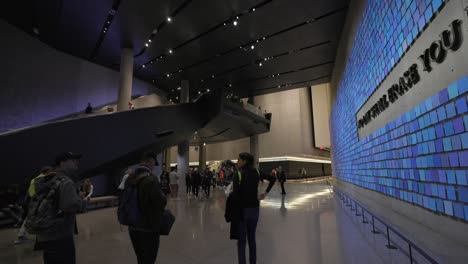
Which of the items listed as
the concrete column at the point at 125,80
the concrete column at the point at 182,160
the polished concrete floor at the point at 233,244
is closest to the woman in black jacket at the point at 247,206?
the polished concrete floor at the point at 233,244

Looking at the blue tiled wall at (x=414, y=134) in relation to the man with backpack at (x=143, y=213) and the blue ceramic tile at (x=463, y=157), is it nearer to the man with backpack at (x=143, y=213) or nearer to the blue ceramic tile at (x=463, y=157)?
the blue ceramic tile at (x=463, y=157)

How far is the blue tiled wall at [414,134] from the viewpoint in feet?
8.23

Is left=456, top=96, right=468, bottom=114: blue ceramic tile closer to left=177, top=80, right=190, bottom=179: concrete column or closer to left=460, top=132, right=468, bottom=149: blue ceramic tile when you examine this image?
left=460, top=132, right=468, bottom=149: blue ceramic tile

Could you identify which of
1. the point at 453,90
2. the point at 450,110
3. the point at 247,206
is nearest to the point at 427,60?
the point at 453,90

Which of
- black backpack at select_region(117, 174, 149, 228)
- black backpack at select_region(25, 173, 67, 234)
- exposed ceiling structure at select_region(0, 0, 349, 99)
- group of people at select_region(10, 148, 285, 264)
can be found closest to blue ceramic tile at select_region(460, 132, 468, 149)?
group of people at select_region(10, 148, 285, 264)

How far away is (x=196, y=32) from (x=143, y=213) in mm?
11951

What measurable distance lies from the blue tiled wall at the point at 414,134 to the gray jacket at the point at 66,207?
375 cm

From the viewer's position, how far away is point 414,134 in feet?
11.6

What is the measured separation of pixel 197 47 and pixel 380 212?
12392 mm

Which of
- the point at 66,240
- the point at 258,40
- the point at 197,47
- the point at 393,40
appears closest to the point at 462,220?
the point at 393,40

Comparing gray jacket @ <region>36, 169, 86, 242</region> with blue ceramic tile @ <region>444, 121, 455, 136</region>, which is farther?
blue ceramic tile @ <region>444, 121, 455, 136</region>

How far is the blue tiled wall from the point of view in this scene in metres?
2.51

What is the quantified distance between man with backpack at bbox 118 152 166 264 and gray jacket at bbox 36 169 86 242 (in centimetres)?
37

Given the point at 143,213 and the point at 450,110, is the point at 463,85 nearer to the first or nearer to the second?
the point at 450,110
